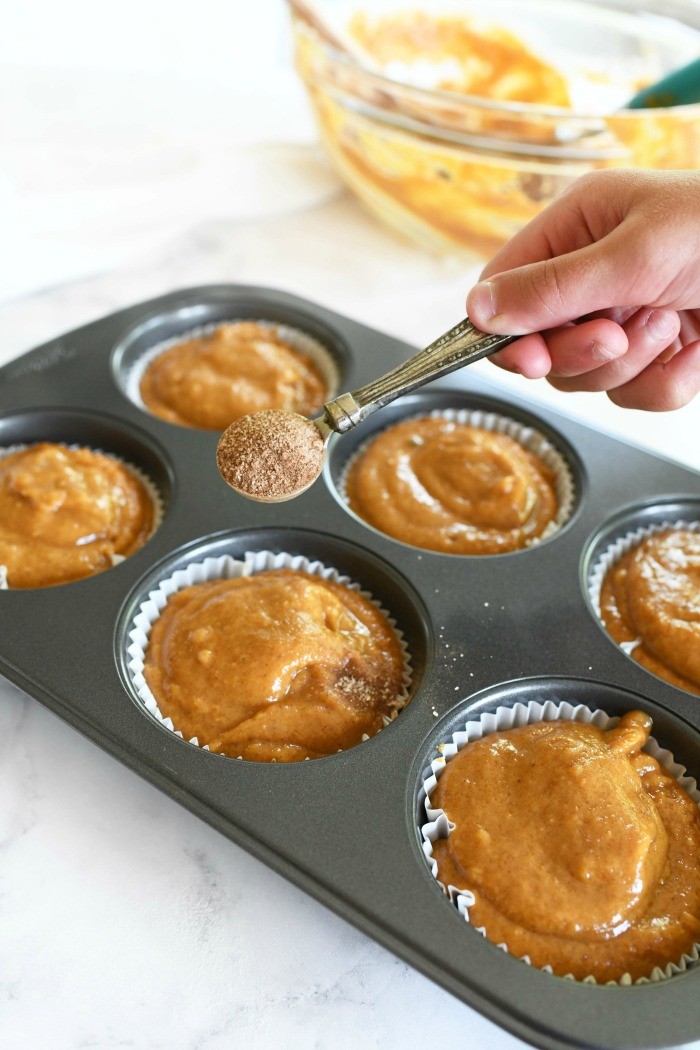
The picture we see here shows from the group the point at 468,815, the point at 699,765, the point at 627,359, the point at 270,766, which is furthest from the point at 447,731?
the point at 627,359

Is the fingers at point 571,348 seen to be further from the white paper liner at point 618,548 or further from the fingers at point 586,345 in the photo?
Answer: the white paper liner at point 618,548

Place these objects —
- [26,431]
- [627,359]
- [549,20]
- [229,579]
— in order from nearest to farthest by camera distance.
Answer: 1. [627,359]
2. [229,579]
3. [26,431]
4. [549,20]

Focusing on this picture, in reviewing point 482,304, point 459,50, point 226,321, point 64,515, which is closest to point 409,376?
point 482,304

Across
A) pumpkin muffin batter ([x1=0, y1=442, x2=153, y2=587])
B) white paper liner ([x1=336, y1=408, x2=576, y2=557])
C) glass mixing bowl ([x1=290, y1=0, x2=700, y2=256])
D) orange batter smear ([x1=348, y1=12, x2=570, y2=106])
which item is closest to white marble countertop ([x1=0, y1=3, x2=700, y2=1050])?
pumpkin muffin batter ([x1=0, y1=442, x2=153, y2=587])

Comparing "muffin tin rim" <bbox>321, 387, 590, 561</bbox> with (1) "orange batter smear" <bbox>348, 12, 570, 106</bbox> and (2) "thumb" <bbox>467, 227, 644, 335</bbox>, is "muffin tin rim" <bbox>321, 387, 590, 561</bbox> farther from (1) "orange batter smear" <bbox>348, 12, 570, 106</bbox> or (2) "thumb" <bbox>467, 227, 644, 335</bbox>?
(1) "orange batter smear" <bbox>348, 12, 570, 106</bbox>

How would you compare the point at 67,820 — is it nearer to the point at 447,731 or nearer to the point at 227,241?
the point at 447,731

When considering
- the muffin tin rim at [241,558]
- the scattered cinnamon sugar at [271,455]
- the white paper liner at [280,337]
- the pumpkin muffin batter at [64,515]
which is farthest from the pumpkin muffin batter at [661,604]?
the pumpkin muffin batter at [64,515]
